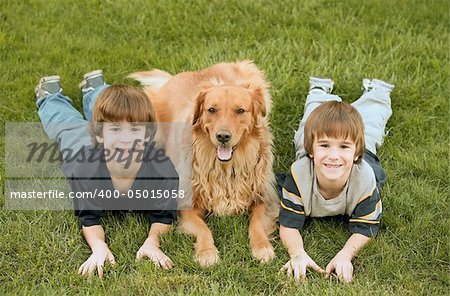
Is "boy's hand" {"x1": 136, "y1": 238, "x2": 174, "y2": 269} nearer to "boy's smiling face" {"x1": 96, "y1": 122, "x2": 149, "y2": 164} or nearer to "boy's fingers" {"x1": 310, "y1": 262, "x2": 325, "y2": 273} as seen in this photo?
"boy's smiling face" {"x1": 96, "y1": 122, "x2": 149, "y2": 164}

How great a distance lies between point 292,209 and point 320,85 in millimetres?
1670

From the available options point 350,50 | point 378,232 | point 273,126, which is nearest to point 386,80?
point 350,50

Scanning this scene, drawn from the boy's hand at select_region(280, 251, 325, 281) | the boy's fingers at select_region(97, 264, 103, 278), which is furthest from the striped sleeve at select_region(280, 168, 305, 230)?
the boy's fingers at select_region(97, 264, 103, 278)

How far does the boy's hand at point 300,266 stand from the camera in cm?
337

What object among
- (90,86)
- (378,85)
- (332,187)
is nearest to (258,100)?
(332,187)

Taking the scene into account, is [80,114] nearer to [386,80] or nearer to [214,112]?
[214,112]

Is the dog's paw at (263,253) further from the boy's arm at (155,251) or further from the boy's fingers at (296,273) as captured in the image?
the boy's arm at (155,251)

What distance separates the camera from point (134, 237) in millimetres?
3703

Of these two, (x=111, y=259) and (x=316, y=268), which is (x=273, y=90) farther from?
(x=111, y=259)

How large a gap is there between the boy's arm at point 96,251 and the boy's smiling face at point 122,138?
1.57ft

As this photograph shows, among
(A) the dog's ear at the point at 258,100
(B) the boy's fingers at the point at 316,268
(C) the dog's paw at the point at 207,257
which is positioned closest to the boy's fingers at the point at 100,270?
(C) the dog's paw at the point at 207,257

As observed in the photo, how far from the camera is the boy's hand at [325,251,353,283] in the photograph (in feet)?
11.0

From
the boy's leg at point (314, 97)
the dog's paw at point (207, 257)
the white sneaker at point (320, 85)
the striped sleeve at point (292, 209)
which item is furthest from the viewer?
the white sneaker at point (320, 85)

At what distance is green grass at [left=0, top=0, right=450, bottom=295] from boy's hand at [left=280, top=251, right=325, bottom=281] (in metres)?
0.07
